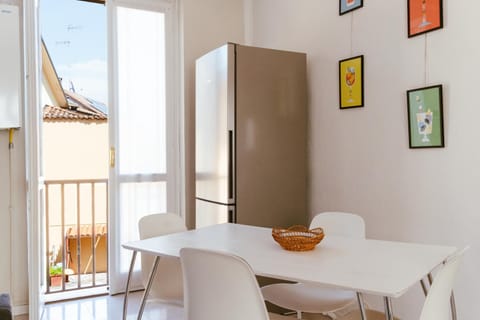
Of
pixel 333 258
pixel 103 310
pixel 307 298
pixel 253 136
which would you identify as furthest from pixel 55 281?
pixel 333 258

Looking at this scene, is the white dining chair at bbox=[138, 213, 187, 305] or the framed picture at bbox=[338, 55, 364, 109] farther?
the framed picture at bbox=[338, 55, 364, 109]

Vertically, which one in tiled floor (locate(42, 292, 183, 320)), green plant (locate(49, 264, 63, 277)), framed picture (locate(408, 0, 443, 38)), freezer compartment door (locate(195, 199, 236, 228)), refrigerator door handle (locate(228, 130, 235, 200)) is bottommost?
green plant (locate(49, 264, 63, 277))

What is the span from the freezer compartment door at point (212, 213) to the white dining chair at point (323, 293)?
0.72m

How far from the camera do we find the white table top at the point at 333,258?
1271mm

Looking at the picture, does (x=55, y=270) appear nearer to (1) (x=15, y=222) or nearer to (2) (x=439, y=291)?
(1) (x=15, y=222)

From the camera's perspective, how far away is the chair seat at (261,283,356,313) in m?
1.85

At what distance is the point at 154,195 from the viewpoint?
3.61 metres

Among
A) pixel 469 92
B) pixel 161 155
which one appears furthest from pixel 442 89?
pixel 161 155

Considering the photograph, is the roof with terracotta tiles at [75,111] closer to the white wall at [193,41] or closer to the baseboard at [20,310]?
the white wall at [193,41]

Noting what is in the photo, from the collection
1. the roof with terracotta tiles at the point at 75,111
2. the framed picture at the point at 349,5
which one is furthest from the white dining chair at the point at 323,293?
the roof with terracotta tiles at the point at 75,111

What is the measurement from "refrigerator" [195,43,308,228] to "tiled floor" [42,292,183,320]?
70cm

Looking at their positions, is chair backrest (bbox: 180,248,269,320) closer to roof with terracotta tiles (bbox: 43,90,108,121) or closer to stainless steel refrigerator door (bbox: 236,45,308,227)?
stainless steel refrigerator door (bbox: 236,45,308,227)

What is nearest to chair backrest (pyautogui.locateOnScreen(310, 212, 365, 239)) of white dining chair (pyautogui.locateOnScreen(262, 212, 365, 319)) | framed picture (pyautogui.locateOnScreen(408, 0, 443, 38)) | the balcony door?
white dining chair (pyautogui.locateOnScreen(262, 212, 365, 319))

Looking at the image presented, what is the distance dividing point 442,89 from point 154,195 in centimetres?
242
